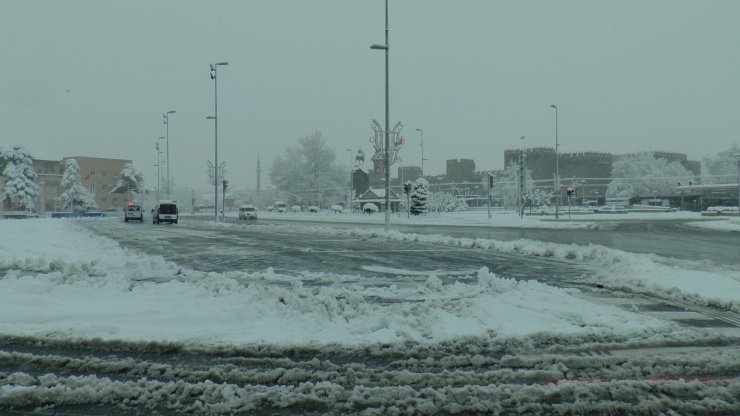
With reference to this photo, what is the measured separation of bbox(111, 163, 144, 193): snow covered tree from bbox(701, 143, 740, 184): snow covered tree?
410 feet

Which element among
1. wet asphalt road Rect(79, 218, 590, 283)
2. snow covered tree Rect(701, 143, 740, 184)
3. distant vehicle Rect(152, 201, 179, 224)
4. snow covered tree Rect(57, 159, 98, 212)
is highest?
snow covered tree Rect(701, 143, 740, 184)

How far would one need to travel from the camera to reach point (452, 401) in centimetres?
406

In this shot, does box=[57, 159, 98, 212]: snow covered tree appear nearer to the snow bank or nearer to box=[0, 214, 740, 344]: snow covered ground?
the snow bank

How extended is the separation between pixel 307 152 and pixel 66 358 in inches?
4485

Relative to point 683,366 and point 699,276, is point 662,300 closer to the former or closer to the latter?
point 699,276

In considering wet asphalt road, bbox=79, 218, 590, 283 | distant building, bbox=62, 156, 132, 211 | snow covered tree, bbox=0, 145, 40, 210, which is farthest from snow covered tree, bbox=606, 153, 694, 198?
wet asphalt road, bbox=79, 218, 590, 283

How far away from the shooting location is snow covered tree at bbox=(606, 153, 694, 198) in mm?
127062

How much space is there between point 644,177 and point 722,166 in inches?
1177

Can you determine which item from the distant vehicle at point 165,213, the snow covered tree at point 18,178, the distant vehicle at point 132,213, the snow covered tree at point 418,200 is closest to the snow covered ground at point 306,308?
the distant vehicle at point 165,213

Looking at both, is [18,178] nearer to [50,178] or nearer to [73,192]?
[73,192]

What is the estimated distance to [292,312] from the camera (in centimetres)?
698

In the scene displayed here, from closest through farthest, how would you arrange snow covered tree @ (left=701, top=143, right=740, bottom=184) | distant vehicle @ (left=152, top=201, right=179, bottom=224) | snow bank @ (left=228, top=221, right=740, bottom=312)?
snow bank @ (left=228, top=221, right=740, bottom=312) < distant vehicle @ (left=152, top=201, right=179, bottom=224) < snow covered tree @ (left=701, top=143, right=740, bottom=184)

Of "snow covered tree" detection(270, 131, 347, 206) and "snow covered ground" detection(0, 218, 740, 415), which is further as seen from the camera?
"snow covered tree" detection(270, 131, 347, 206)

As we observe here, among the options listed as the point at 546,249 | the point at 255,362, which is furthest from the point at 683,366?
the point at 546,249
